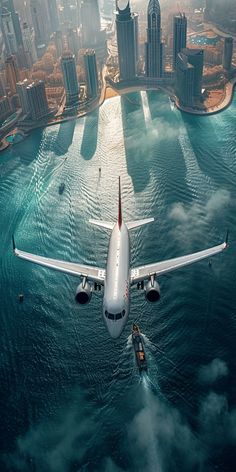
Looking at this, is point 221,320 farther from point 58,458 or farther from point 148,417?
point 58,458

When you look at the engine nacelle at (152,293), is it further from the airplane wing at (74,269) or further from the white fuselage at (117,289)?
the airplane wing at (74,269)

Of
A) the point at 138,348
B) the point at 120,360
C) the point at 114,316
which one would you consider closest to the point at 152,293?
the point at 114,316

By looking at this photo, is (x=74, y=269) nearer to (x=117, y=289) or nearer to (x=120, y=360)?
(x=117, y=289)

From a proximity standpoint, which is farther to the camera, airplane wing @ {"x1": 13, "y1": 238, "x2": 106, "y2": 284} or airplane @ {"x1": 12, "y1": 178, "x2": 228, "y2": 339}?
airplane wing @ {"x1": 13, "y1": 238, "x2": 106, "y2": 284}

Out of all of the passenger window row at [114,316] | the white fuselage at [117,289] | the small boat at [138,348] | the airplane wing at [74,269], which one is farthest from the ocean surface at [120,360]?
the passenger window row at [114,316]

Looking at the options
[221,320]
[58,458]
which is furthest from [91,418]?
[221,320]

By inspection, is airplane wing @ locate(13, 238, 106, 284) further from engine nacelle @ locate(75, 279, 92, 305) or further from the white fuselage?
engine nacelle @ locate(75, 279, 92, 305)

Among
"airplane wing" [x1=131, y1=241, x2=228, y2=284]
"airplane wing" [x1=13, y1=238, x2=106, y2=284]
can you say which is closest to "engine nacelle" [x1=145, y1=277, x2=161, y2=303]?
"airplane wing" [x1=131, y1=241, x2=228, y2=284]
